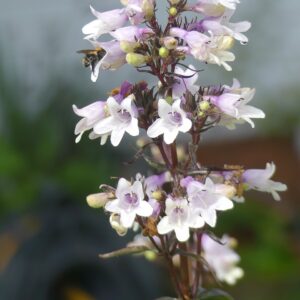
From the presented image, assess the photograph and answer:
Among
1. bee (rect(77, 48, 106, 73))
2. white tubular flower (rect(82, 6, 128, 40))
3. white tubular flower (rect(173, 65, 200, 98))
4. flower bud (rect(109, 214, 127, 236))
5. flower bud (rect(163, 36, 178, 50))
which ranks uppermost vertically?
white tubular flower (rect(82, 6, 128, 40))

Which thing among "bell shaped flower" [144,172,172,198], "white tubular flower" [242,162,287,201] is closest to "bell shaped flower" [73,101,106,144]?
"bell shaped flower" [144,172,172,198]

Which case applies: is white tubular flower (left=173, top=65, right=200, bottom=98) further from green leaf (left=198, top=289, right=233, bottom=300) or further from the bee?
green leaf (left=198, top=289, right=233, bottom=300)

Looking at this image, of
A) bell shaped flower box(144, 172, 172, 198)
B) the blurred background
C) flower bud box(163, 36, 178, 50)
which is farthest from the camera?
the blurred background

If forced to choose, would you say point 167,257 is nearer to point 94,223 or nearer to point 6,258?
point 94,223

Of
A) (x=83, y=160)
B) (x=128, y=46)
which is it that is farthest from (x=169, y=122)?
(x=83, y=160)

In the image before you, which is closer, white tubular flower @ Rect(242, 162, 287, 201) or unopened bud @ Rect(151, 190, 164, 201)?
unopened bud @ Rect(151, 190, 164, 201)

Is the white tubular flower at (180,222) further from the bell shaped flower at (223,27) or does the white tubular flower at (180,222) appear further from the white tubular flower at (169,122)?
the bell shaped flower at (223,27)

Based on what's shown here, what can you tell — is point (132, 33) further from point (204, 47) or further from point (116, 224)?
point (116, 224)
